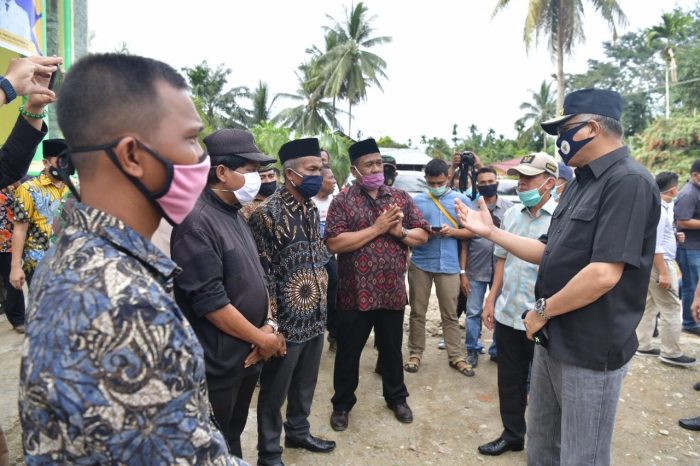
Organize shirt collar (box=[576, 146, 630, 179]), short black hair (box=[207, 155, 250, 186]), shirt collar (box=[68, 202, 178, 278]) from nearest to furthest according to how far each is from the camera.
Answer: shirt collar (box=[68, 202, 178, 278]) → shirt collar (box=[576, 146, 630, 179]) → short black hair (box=[207, 155, 250, 186])

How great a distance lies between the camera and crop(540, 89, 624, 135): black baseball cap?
2318 millimetres

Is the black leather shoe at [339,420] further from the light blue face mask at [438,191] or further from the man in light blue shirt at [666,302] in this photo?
the man in light blue shirt at [666,302]

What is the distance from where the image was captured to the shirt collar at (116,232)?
3.42 ft

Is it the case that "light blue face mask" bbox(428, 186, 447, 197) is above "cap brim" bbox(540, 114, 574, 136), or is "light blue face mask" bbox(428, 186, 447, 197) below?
below

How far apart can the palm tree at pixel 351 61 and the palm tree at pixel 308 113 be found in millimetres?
1479

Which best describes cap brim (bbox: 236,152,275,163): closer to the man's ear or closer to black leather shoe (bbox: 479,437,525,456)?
the man's ear

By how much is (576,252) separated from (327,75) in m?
27.5

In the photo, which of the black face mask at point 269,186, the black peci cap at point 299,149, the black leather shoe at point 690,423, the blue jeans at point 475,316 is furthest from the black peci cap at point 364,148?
the black leather shoe at point 690,423

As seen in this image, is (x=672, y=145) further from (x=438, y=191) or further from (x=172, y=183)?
(x=172, y=183)

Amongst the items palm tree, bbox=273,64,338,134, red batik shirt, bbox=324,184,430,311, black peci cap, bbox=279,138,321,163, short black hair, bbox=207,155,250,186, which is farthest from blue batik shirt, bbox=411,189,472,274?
palm tree, bbox=273,64,338,134

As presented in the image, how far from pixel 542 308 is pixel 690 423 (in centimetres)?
262

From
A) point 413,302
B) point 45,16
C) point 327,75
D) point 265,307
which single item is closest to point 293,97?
point 327,75

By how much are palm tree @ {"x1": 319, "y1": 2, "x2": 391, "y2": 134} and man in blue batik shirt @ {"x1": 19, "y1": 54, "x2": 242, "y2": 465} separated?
86.7 feet

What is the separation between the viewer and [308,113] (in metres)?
29.7
